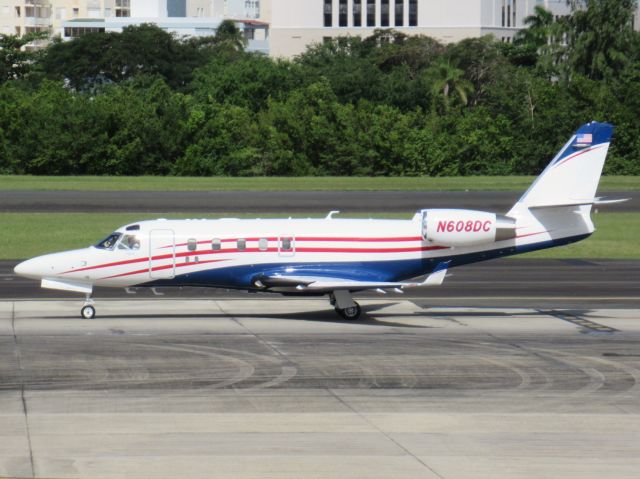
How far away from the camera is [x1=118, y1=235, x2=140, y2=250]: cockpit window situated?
112ft

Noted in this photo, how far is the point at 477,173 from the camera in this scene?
98.1 m

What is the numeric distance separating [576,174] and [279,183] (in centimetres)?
5190

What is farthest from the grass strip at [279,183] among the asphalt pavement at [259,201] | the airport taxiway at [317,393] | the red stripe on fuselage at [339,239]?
the red stripe on fuselage at [339,239]

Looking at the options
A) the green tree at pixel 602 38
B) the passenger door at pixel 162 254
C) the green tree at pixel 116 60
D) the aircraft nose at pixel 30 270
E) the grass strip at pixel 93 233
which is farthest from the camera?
the green tree at pixel 116 60

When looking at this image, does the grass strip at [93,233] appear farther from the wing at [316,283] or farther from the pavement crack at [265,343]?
the wing at [316,283]

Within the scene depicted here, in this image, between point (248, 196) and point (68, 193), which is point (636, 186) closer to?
point (248, 196)

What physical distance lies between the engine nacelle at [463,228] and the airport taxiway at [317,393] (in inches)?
88.8

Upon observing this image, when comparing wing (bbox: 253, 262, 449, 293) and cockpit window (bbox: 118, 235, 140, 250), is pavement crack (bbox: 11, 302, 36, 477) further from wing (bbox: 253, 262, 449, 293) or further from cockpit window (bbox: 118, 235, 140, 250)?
wing (bbox: 253, 262, 449, 293)

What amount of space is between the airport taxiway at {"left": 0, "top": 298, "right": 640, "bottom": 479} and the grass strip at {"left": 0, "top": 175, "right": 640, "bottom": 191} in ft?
→ 149

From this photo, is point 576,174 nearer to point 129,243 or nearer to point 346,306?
point 346,306

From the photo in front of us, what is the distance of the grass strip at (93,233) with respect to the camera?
52725 mm

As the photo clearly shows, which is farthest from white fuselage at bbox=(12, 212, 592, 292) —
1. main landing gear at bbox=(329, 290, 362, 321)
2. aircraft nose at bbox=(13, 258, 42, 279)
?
main landing gear at bbox=(329, 290, 362, 321)

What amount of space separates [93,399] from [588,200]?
16.5 m

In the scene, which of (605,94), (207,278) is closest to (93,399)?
(207,278)
